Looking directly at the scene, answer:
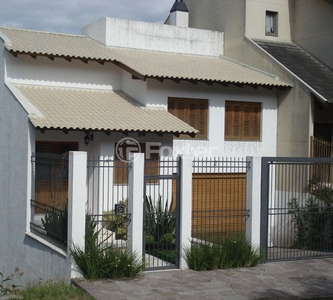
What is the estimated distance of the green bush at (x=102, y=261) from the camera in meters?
10.9

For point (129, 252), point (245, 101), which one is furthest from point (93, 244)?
point (245, 101)

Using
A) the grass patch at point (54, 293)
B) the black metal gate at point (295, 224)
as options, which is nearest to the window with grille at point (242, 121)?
the black metal gate at point (295, 224)

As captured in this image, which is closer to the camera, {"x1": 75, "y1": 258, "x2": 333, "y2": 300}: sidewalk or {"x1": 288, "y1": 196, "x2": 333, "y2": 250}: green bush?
{"x1": 75, "y1": 258, "x2": 333, "y2": 300}: sidewalk

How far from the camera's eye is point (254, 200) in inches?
503

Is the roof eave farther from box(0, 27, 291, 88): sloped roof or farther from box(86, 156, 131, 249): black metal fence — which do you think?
box(86, 156, 131, 249): black metal fence

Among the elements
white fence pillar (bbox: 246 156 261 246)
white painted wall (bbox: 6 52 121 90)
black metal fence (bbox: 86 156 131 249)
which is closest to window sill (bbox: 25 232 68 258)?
black metal fence (bbox: 86 156 131 249)

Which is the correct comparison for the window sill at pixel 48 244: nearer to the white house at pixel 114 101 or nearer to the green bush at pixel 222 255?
the white house at pixel 114 101

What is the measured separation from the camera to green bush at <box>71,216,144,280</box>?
1091cm

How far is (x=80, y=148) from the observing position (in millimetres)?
17719

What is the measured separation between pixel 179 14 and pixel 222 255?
14443mm

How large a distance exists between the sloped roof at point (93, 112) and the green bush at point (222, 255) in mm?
4942

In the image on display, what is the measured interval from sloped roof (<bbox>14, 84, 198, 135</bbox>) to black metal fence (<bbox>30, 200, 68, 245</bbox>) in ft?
7.49

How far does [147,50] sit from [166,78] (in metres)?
4.05

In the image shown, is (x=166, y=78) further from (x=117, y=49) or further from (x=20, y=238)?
(x=20, y=238)
